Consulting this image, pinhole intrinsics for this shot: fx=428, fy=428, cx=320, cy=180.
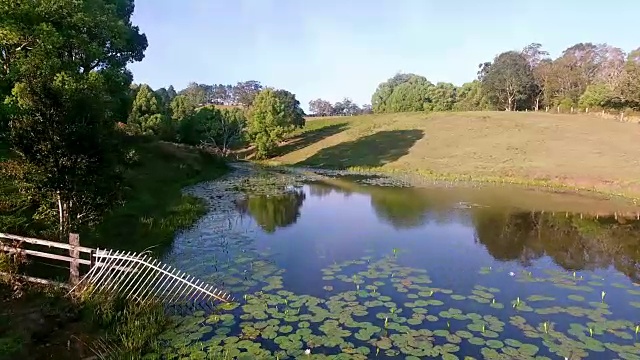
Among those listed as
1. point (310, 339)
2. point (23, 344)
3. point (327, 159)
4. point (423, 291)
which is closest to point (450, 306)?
point (423, 291)

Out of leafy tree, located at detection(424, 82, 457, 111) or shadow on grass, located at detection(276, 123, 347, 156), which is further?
leafy tree, located at detection(424, 82, 457, 111)

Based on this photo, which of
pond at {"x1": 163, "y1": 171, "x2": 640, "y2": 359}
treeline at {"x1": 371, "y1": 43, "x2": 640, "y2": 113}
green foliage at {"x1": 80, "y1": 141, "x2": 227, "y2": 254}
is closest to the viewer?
pond at {"x1": 163, "y1": 171, "x2": 640, "y2": 359}

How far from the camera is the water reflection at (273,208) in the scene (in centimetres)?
2522

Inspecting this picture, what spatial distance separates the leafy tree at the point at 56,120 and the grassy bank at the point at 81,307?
3.65ft

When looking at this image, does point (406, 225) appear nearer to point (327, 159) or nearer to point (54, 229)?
point (54, 229)

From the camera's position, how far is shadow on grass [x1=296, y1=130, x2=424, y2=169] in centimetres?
6575

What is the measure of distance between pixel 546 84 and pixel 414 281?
102 metres

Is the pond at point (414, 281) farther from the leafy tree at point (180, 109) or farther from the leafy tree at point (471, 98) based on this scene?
the leafy tree at point (471, 98)

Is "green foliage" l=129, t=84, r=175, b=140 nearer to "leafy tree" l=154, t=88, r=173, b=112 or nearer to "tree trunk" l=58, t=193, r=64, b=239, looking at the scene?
"leafy tree" l=154, t=88, r=173, b=112

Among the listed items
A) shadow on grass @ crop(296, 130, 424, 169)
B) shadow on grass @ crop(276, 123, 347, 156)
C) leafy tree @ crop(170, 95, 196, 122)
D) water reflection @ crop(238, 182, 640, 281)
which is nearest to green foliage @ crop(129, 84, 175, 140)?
leafy tree @ crop(170, 95, 196, 122)

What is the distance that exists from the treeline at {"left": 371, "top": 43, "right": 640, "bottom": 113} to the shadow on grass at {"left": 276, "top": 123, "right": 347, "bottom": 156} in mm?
35458

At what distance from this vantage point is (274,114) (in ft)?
264

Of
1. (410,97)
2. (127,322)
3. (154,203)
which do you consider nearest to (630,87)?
(410,97)

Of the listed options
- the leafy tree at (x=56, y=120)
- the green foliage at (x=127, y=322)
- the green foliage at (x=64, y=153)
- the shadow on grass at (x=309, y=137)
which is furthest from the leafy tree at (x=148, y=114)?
the green foliage at (x=127, y=322)
